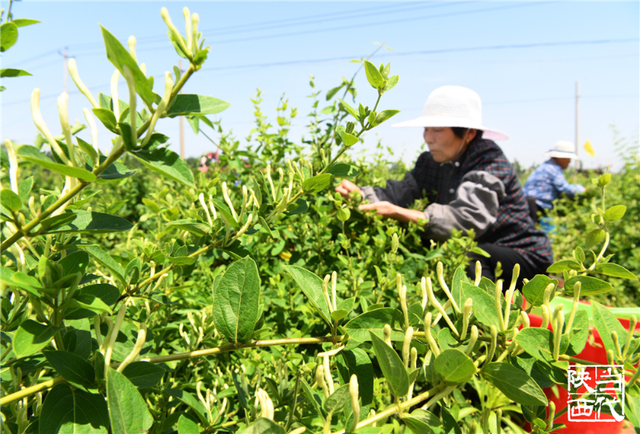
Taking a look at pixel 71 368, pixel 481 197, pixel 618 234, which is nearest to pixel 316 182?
pixel 71 368

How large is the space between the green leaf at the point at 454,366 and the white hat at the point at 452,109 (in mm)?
2181

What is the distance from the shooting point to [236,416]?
0.96m

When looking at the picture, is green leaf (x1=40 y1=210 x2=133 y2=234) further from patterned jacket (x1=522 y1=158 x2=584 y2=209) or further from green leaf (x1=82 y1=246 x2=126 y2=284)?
patterned jacket (x1=522 y1=158 x2=584 y2=209)

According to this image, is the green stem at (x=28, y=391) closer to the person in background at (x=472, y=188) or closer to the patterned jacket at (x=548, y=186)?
the person in background at (x=472, y=188)

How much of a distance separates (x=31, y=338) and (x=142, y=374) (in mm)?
133

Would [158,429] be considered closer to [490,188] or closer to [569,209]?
[490,188]

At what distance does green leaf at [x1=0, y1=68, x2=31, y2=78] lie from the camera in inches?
23.8

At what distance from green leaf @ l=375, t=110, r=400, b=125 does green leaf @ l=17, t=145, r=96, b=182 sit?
0.40m

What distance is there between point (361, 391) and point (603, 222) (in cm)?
57

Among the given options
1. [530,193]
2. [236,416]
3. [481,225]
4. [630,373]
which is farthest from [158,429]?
[530,193]

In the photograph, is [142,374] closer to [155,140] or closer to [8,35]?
[155,140]

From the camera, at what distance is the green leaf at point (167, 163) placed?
0.43 meters

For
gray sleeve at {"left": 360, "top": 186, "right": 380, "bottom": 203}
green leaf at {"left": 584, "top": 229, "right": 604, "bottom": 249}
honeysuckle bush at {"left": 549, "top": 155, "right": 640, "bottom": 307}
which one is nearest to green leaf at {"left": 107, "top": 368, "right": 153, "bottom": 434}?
green leaf at {"left": 584, "top": 229, "right": 604, "bottom": 249}

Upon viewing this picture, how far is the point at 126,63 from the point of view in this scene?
0.38m
